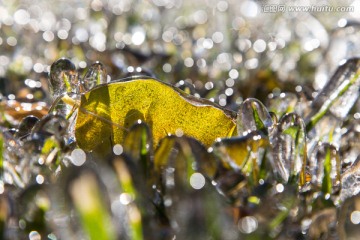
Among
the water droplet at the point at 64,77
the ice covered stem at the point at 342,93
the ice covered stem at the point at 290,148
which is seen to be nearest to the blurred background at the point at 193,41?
the ice covered stem at the point at 342,93

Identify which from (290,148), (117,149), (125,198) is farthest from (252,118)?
(125,198)

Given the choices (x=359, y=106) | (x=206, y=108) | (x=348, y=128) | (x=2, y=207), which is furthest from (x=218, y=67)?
(x=2, y=207)

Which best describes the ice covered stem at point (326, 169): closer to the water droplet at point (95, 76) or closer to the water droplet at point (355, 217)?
the water droplet at point (355, 217)

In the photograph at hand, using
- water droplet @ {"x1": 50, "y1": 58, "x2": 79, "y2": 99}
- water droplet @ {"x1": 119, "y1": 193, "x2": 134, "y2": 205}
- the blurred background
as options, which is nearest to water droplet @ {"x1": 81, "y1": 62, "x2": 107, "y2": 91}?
water droplet @ {"x1": 50, "y1": 58, "x2": 79, "y2": 99}

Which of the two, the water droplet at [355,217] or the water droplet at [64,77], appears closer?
the water droplet at [355,217]

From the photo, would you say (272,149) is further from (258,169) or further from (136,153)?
(136,153)

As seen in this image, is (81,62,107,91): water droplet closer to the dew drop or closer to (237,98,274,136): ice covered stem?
(237,98,274,136): ice covered stem

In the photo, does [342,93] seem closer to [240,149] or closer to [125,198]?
[240,149]
